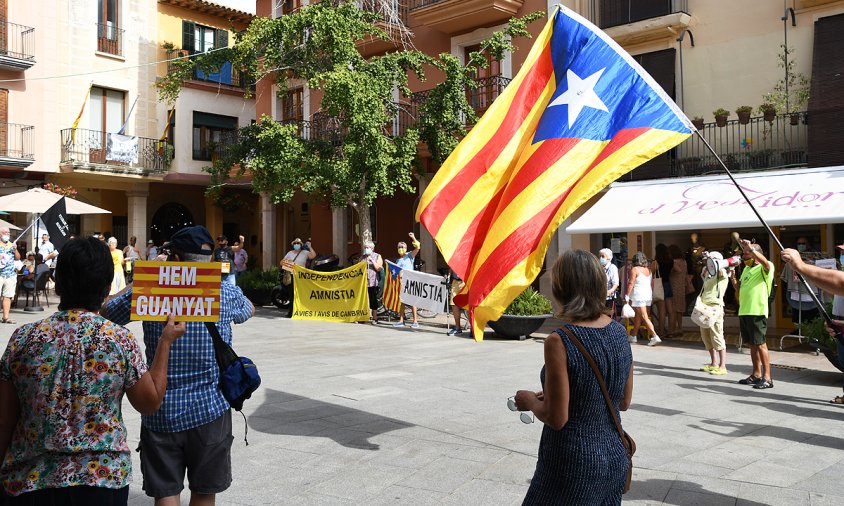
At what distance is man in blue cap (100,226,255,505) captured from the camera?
347 cm

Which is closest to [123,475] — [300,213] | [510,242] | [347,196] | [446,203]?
[510,242]

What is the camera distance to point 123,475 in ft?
8.57

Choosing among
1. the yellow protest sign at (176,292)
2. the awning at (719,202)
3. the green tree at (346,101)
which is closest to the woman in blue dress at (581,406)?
the yellow protest sign at (176,292)

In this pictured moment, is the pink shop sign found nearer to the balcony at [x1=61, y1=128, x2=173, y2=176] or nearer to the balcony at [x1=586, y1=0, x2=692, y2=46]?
the balcony at [x1=586, y1=0, x2=692, y2=46]

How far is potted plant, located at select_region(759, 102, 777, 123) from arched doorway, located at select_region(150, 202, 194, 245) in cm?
2363

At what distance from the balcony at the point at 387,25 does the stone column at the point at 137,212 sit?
480 inches

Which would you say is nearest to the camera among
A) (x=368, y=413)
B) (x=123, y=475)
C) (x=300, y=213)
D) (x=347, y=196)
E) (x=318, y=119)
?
(x=123, y=475)

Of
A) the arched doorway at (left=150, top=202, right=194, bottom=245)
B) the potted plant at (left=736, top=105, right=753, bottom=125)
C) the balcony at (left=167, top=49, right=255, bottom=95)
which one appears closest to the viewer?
the potted plant at (left=736, top=105, right=753, bottom=125)

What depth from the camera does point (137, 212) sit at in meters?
29.2

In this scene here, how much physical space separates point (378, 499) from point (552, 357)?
7.75 feet

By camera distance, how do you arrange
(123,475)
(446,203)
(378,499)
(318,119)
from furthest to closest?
(318,119)
(446,203)
(378,499)
(123,475)

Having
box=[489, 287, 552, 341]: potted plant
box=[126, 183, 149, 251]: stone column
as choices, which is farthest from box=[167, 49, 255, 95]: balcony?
box=[489, 287, 552, 341]: potted plant

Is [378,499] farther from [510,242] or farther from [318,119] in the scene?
[318,119]

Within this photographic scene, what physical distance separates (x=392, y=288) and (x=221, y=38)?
2008cm
